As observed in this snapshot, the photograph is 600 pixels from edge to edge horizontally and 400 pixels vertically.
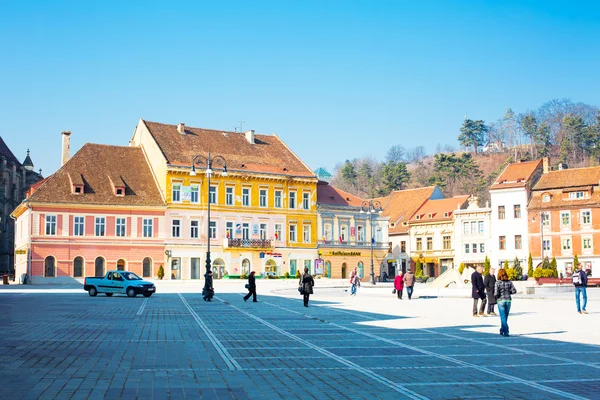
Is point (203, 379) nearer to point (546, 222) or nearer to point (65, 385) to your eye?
point (65, 385)

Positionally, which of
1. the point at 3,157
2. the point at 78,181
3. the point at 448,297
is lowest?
the point at 448,297

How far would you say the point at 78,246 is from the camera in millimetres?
66938

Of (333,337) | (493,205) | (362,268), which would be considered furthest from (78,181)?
(333,337)

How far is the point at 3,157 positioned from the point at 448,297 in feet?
235

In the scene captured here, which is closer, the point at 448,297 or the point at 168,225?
the point at 448,297

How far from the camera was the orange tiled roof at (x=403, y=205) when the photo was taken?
95.4m

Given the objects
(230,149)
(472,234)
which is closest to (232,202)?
(230,149)

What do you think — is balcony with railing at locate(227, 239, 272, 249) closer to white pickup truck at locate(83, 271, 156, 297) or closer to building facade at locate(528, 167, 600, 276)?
building facade at locate(528, 167, 600, 276)

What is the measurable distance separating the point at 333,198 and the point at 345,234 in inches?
163

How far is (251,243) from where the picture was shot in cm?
7488

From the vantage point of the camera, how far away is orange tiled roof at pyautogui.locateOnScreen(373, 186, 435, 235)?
9538 centimetres

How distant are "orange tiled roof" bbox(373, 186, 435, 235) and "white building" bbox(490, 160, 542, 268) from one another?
13365 millimetres

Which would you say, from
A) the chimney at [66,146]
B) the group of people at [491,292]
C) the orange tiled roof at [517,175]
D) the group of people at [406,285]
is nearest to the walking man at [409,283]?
the group of people at [406,285]

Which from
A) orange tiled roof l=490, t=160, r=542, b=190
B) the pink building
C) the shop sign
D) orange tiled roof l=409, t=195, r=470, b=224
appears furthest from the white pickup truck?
orange tiled roof l=409, t=195, r=470, b=224
